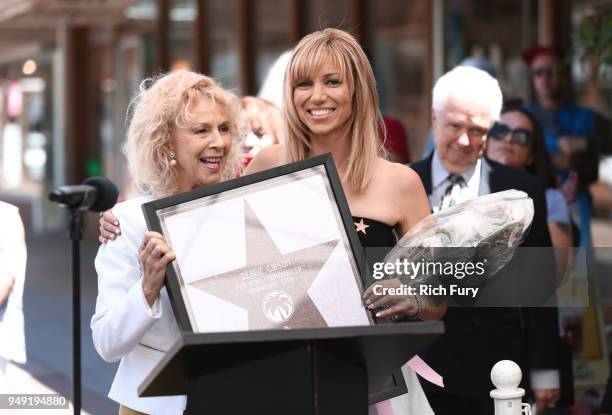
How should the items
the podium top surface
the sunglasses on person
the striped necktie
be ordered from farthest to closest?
the sunglasses on person, the striped necktie, the podium top surface

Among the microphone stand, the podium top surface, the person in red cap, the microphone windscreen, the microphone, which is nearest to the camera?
the podium top surface

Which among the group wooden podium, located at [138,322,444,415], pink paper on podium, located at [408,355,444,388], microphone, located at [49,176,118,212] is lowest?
wooden podium, located at [138,322,444,415]

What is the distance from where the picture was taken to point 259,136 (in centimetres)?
445

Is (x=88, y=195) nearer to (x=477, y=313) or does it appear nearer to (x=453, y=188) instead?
(x=453, y=188)

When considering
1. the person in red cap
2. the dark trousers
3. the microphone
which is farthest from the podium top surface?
the person in red cap

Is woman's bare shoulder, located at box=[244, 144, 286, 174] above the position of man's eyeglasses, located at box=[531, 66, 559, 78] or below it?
below

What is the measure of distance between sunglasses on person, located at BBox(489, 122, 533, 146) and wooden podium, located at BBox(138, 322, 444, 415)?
267cm

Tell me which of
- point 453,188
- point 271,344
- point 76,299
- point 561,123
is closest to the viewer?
point 271,344

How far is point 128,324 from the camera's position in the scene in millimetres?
2648

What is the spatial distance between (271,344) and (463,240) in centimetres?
71

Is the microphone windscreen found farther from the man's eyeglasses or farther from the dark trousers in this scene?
the man's eyeglasses

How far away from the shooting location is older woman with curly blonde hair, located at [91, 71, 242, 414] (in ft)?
8.82

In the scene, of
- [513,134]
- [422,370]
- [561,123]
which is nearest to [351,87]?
[422,370]

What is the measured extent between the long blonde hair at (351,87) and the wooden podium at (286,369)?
680 millimetres
